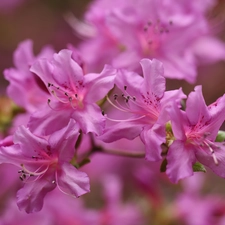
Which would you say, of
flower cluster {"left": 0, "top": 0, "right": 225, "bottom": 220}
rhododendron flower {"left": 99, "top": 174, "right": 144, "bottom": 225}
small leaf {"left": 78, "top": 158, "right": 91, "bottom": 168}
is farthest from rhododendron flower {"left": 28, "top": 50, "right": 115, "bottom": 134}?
rhododendron flower {"left": 99, "top": 174, "right": 144, "bottom": 225}

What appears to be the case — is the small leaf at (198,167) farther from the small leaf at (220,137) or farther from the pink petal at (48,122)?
the pink petal at (48,122)

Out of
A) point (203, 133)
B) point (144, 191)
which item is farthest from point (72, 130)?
point (144, 191)

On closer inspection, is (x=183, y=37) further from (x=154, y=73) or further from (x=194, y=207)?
(x=194, y=207)

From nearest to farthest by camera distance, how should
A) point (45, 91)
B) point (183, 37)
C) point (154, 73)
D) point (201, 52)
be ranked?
point (154, 73) < point (45, 91) < point (183, 37) < point (201, 52)

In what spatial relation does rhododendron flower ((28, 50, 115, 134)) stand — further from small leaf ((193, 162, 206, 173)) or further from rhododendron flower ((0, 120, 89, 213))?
small leaf ((193, 162, 206, 173))

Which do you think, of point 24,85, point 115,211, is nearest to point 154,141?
point 24,85
